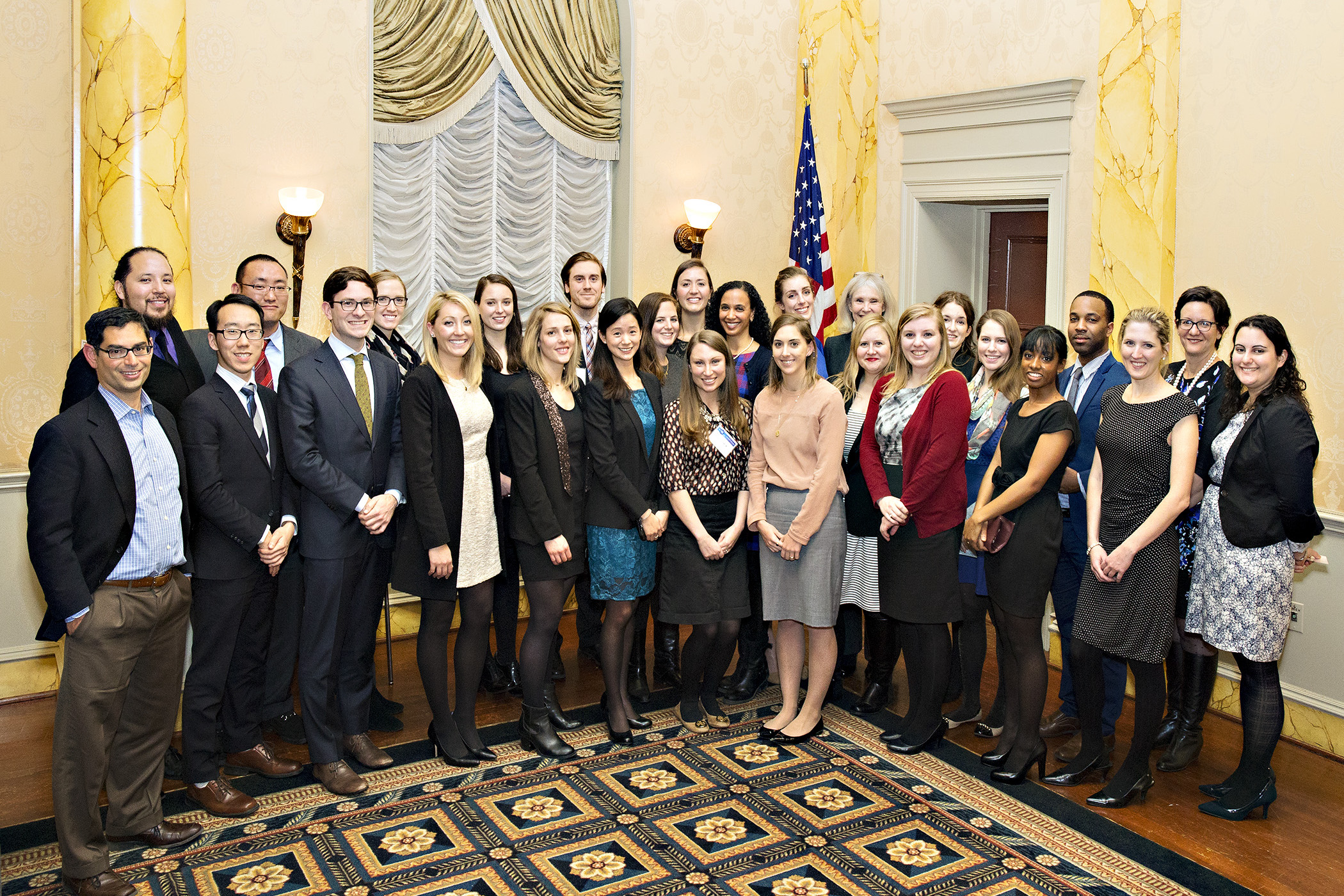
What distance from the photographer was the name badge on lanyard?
4164 millimetres

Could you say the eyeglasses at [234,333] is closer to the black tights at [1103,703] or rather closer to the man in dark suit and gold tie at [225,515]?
the man in dark suit and gold tie at [225,515]

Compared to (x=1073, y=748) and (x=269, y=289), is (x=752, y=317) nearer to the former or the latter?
(x=269, y=289)

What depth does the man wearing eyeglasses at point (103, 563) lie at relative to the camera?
300 cm

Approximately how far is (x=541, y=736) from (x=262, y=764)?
1.02 m

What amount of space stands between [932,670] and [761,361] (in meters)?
1.49

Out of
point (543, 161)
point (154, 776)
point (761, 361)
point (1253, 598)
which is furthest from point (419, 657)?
point (543, 161)

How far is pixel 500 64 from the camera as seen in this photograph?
623cm

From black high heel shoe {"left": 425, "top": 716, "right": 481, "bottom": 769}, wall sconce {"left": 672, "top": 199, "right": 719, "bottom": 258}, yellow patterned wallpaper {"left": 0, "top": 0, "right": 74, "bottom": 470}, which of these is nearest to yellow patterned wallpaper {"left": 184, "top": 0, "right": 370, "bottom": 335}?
yellow patterned wallpaper {"left": 0, "top": 0, "right": 74, "bottom": 470}

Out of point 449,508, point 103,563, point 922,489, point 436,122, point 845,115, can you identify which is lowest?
point 103,563

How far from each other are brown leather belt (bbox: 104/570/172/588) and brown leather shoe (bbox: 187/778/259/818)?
2.82 feet

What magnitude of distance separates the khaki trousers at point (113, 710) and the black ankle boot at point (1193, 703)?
3.58 metres

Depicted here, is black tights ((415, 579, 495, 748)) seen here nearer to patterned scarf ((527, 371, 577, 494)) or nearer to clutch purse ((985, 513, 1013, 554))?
patterned scarf ((527, 371, 577, 494))

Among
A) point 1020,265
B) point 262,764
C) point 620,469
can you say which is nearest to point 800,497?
point 620,469

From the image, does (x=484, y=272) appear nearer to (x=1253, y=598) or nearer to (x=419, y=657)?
(x=419, y=657)
